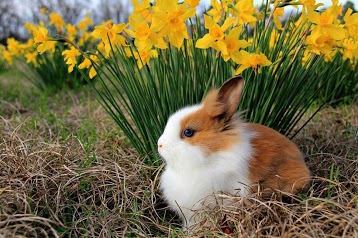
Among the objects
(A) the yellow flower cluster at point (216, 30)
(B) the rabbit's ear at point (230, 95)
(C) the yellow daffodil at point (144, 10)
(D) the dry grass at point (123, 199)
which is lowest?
(D) the dry grass at point (123, 199)

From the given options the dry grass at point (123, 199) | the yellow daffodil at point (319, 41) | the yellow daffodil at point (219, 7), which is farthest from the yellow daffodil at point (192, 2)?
the dry grass at point (123, 199)

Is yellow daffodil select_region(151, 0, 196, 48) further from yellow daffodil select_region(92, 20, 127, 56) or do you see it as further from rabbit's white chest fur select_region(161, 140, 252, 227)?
rabbit's white chest fur select_region(161, 140, 252, 227)

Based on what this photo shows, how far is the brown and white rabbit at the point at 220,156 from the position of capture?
1.80 metres

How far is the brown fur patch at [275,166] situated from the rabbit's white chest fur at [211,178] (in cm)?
6

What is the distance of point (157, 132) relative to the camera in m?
2.37

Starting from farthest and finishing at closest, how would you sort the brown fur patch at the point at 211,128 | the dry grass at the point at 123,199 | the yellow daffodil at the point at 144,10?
the yellow daffodil at the point at 144,10 → the brown fur patch at the point at 211,128 → the dry grass at the point at 123,199

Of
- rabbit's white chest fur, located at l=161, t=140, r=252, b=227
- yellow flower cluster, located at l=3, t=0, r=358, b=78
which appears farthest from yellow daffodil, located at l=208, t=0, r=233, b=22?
rabbit's white chest fur, located at l=161, t=140, r=252, b=227

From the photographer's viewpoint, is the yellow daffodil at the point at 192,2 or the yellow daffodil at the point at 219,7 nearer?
the yellow daffodil at the point at 192,2

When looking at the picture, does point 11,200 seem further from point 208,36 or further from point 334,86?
point 334,86

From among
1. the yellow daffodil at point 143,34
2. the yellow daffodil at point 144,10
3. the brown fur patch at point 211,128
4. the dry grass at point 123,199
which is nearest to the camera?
the dry grass at point 123,199

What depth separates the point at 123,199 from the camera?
2156 millimetres

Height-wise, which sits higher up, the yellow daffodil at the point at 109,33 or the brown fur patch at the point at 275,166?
the yellow daffodil at the point at 109,33

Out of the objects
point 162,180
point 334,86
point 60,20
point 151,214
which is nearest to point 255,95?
point 162,180

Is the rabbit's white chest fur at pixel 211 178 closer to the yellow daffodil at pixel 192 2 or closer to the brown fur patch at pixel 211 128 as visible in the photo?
the brown fur patch at pixel 211 128
